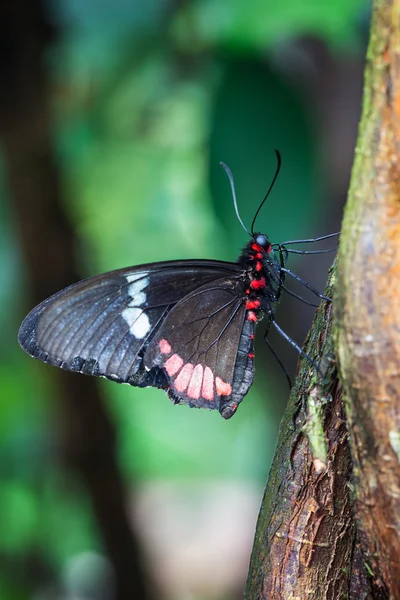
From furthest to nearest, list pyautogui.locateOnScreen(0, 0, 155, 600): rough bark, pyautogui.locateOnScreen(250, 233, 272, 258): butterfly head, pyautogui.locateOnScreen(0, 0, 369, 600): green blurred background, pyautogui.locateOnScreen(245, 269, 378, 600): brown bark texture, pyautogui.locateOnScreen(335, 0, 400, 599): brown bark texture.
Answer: pyautogui.locateOnScreen(0, 0, 155, 600): rough bark
pyautogui.locateOnScreen(0, 0, 369, 600): green blurred background
pyautogui.locateOnScreen(250, 233, 272, 258): butterfly head
pyautogui.locateOnScreen(245, 269, 378, 600): brown bark texture
pyautogui.locateOnScreen(335, 0, 400, 599): brown bark texture

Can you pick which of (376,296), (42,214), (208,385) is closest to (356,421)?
(376,296)

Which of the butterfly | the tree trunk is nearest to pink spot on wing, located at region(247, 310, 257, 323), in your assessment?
the butterfly

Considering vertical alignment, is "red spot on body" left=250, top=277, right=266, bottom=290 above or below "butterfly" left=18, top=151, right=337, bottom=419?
above

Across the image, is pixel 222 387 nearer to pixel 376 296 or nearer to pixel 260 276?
pixel 260 276

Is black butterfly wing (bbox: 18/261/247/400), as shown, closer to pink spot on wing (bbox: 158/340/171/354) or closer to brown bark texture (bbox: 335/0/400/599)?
pink spot on wing (bbox: 158/340/171/354)

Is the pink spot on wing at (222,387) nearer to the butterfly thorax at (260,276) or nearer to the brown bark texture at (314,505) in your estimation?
the butterfly thorax at (260,276)

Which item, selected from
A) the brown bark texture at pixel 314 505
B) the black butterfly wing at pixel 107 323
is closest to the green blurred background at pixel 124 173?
the black butterfly wing at pixel 107 323
